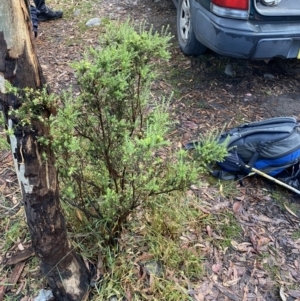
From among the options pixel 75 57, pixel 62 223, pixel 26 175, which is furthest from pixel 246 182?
pixel 75 57

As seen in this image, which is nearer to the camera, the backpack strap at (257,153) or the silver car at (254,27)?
the backpack strap at (257,153)

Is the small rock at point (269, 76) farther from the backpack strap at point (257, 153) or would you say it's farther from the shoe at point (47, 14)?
the shoe at point (47, 14)

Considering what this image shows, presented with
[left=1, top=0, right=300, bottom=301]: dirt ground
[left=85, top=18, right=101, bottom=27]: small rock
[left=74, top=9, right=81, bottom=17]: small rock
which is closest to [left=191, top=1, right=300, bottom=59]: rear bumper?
[left=1, top=0, right=300, bottom=301]: dirt ground

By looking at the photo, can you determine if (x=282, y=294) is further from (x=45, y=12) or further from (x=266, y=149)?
(x=45, y=12)

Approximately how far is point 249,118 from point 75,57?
2240 mm

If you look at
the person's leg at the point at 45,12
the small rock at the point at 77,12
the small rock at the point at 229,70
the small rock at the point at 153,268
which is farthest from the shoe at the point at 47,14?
the small rock at the point at 153,268

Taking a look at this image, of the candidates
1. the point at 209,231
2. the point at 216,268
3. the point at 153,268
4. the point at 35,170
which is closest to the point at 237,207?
the point at 209,231

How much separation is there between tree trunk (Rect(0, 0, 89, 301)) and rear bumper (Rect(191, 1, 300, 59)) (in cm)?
219

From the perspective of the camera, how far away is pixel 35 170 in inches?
69.1

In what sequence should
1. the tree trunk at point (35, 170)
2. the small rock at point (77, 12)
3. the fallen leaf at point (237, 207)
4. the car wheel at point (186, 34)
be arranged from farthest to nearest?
1. the small rock at point (77, 12)
2. the car wheel at point (186, 34)
3. the fallen leaf at point (237, 207)
4. the tree trunk at point (35, 170)

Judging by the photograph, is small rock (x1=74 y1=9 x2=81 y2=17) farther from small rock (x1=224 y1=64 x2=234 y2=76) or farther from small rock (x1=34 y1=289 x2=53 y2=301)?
small rock (x1=34 y1=289 x2=53 y2=301)

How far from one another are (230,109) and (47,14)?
3.16 metres

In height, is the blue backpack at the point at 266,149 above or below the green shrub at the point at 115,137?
below

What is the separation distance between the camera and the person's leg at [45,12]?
213 inches
